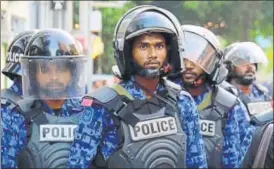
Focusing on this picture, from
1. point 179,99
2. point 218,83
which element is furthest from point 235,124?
point 179,99

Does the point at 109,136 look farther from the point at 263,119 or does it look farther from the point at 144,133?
the point at 263,119

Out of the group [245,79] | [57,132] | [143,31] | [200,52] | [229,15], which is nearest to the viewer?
[143,31]

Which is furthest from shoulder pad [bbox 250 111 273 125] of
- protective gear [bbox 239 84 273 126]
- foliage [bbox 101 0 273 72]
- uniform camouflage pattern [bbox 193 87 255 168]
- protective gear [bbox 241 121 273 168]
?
foliage [bbox 101 0 273 72]

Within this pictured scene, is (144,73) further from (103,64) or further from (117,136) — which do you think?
(103,64)

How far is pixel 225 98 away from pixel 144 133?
5.72 ft

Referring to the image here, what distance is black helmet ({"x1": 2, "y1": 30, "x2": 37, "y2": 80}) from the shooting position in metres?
6.61

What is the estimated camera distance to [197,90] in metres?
6.88

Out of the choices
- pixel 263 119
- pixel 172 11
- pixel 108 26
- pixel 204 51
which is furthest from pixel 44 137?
pixel 108 26

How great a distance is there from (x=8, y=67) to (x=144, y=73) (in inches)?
68.6

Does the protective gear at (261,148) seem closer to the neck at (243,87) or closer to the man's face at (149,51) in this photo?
the man's face at (149,51)

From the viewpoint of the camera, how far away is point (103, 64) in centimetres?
3684

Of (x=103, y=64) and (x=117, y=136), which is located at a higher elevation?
(x=117, y=136)

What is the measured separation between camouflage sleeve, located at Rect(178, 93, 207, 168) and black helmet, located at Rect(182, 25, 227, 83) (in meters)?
1.43

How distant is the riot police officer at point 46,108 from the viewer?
577cm
